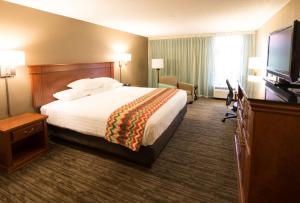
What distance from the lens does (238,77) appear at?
20.4 ft

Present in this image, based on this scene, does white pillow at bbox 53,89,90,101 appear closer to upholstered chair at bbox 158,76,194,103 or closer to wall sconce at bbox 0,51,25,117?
wall sconce at bbox 0,51,25,117

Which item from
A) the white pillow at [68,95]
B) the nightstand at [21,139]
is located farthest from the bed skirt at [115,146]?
the white pillow at [68,95]

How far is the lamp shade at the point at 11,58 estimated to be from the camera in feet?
8.26

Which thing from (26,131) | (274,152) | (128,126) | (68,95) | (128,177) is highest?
(68,95)

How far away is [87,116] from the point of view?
2.72m

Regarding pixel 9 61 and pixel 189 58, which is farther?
pixel 189 58

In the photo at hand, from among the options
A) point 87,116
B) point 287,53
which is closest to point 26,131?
point 87,116

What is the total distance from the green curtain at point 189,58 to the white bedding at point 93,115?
143 inches

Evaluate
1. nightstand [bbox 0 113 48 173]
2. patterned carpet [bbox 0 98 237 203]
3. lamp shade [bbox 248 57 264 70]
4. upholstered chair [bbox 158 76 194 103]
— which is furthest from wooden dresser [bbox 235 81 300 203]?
upholstered chair [bbox 158 76 194 103]

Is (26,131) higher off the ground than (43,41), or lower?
lower

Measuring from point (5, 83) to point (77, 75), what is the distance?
1.40 meters

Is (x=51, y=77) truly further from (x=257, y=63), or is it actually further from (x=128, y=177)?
(x=257, y=63)

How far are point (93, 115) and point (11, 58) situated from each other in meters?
1.34

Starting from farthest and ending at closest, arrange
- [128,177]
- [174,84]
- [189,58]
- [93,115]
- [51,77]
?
[189,58], [174,84], [51,77], [93,115], [128,177]
